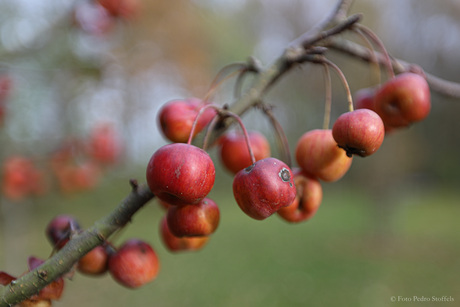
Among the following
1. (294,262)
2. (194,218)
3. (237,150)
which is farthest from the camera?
(294,262)

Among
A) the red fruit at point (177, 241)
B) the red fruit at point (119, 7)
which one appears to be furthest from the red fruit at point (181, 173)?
the red fruit at point (119, 7)

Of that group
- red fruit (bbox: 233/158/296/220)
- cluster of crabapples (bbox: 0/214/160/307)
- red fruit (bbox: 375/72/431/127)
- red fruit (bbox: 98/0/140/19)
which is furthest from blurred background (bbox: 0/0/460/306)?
red fruit (bbox: 233/158/296/220)

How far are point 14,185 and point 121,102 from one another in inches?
332

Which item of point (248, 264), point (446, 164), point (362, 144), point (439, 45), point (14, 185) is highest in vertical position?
point (362, 144)

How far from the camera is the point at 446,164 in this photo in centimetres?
1684

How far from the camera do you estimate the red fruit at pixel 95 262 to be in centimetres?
105

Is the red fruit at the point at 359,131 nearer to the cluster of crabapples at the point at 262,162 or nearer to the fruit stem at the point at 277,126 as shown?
the cluster of crabapples at the point at 262,162

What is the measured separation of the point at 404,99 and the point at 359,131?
0.33 meters

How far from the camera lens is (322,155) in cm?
106

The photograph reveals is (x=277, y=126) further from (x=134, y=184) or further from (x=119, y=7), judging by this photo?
(x=119, y=7)

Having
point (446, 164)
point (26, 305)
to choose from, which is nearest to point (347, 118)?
point (26, 305)

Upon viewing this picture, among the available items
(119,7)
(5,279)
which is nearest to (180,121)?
(5,279)

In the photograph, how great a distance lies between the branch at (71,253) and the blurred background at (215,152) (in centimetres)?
190

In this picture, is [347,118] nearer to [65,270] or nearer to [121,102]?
[65,270]
